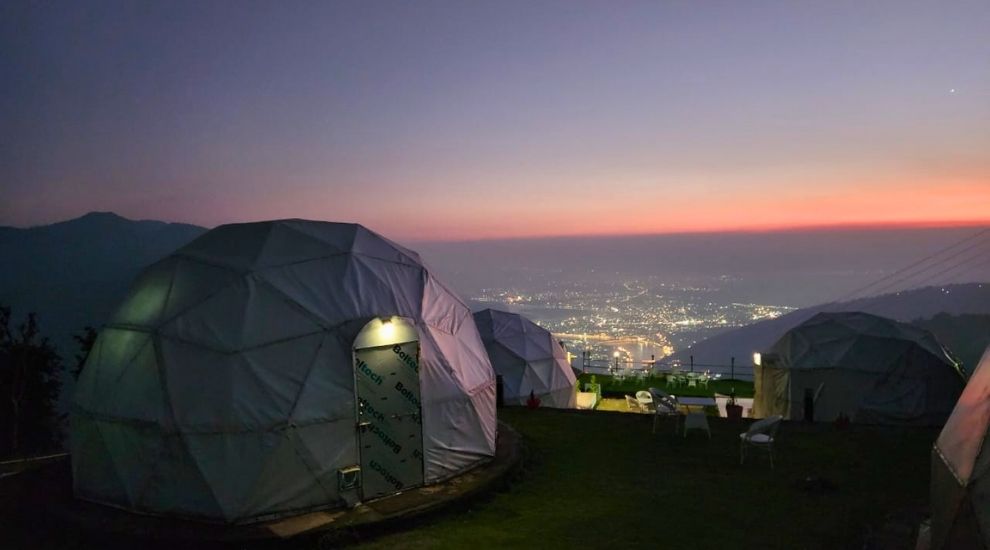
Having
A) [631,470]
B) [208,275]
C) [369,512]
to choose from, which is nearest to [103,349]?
[208,275]

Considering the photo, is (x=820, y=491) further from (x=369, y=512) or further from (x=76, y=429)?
(x=76, y=429)

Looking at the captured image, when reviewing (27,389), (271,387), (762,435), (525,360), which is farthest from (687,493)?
(27,389)

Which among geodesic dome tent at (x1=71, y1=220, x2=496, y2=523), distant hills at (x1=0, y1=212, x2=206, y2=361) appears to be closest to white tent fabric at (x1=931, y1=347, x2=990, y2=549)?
geodesic dome tent at (x1=71, y1=220, x2=496, y2=523)

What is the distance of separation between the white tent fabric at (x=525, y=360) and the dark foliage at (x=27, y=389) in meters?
16.9

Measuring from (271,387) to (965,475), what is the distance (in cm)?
789

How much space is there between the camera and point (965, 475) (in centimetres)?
579

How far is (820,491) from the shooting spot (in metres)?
9.89

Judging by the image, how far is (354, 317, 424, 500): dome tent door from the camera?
916 centimetres

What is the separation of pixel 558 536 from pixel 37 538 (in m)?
6.81

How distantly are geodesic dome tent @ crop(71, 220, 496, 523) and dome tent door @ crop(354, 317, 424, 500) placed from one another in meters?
0.02

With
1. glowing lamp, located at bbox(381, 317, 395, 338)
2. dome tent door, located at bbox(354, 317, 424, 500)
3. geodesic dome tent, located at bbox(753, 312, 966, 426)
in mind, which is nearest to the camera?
dome tent door, located at bbox(354, 317, 424, 500)

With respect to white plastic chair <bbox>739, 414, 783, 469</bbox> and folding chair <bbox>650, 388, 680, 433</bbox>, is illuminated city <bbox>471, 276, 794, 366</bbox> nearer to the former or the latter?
folding chair <bbox>650, 388, 680, 433</bbox>

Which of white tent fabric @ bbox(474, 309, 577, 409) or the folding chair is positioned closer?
the folding chair

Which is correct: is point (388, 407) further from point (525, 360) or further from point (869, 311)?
point (869, 311)
